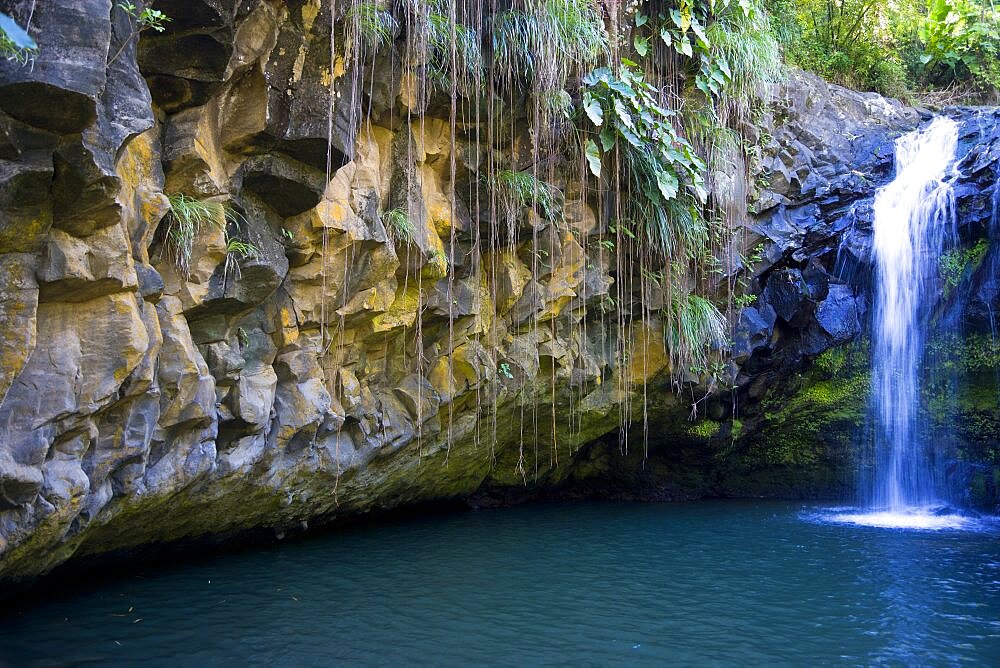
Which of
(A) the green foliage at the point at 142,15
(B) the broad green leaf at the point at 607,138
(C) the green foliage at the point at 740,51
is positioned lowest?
(A) the green foliage at the point at 142,15

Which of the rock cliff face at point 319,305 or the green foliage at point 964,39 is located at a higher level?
the green foliage at point 964,39

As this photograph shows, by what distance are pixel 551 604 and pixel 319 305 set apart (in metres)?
2.91

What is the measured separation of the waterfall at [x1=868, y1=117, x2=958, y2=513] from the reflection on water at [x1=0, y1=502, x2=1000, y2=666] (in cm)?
194

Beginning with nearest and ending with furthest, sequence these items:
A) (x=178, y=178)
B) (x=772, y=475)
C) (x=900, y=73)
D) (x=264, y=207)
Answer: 1. (x=178, y=178)
2. (x=264, y=207)
3. (x=772, y=475)
4. (x=900, y=73)

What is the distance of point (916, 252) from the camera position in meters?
9.55

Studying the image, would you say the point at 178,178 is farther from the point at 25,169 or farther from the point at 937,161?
the point at 937,161

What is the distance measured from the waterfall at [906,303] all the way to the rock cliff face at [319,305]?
0.88 ft

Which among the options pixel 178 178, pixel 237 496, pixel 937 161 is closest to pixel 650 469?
pixel 937 161

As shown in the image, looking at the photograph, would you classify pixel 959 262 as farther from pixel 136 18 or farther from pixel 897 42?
pixel 136 18

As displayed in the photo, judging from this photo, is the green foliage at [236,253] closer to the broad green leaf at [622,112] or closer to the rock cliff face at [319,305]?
the rock cliff face at [319,305]

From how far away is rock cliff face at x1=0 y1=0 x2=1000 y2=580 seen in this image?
13.2 feet

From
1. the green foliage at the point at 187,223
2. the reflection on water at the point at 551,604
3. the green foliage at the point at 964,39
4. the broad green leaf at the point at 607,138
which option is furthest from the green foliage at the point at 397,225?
the green foliage at the point at 964,39

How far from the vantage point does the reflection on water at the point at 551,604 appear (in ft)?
14.9

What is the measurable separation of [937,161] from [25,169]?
10.2 m
